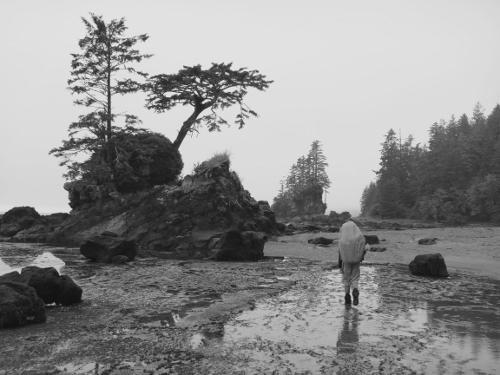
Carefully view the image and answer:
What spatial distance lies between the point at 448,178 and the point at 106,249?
73681mm

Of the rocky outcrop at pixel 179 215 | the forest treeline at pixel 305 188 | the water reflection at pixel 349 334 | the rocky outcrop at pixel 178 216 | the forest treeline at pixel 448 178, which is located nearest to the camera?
the water reflection at pixel 349 334

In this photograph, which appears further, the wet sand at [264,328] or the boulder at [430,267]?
the boulder at [430,267]

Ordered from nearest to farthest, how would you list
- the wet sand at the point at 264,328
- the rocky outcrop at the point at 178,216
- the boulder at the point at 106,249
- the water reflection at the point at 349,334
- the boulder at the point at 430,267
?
1. the wet sand at the point at 264,328
2. the water reflection at the point at 349,334
3. the boulder at the point at 430,267
4. the boulder at the point at 106,249
5. the rocky outcrop at the point at 178,216

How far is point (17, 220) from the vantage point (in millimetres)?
38500

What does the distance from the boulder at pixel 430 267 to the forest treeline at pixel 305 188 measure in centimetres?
7321

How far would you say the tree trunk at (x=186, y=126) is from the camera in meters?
33.6

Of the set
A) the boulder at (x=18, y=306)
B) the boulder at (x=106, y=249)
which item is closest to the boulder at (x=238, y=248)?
the boulder at (x=106, y=249)

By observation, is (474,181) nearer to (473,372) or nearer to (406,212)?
(406,212)

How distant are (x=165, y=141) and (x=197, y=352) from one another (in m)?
29.1

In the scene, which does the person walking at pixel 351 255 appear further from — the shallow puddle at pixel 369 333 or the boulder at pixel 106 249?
the boulder at pixel 106 249

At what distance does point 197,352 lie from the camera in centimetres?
584

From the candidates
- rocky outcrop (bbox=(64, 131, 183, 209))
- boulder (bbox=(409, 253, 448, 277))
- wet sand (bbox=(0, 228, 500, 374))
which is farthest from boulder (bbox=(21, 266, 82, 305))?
rocky outcrop (bbox=(64, 131, 183, 209))

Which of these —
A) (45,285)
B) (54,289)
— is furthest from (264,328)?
(45,285)

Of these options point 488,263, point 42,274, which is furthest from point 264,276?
point 488,263
